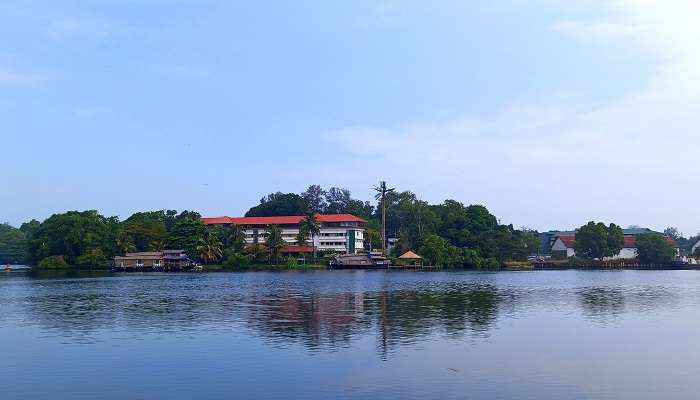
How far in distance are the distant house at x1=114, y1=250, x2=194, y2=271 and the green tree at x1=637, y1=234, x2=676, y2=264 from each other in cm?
11232

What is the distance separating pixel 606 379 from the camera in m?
22.9

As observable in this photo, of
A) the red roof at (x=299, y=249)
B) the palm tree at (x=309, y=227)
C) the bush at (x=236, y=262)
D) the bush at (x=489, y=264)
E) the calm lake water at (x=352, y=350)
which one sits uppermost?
the palm tree at (x=309, y=227)

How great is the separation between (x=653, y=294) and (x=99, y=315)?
49.9 m

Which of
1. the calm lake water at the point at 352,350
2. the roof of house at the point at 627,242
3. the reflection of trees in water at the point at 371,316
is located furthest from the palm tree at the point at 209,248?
the roof of house at the point at 627,242

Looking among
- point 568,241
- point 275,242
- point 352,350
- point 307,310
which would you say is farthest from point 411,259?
point 352,350

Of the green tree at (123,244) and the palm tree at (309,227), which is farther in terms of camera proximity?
the palm tree at (309,227)

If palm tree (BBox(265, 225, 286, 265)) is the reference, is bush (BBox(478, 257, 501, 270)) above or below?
below

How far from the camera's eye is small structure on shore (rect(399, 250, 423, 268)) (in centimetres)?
14160

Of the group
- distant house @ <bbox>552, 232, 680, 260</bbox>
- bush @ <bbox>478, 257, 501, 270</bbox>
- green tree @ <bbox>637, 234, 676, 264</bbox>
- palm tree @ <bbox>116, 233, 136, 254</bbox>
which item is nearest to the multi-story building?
palm tree @ <bbox>116, 233, 136, 254</bbox>

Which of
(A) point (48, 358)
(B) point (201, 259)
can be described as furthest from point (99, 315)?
(B) point (201, 259)

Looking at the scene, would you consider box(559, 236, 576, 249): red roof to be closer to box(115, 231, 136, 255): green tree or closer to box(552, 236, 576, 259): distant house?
box(552, 236, 576, 259): distant house

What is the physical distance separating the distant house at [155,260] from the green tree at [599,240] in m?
96.2

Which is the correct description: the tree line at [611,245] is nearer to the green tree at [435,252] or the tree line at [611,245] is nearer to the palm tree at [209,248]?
the green tree at [435,252]

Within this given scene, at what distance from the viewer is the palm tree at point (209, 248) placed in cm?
13725
